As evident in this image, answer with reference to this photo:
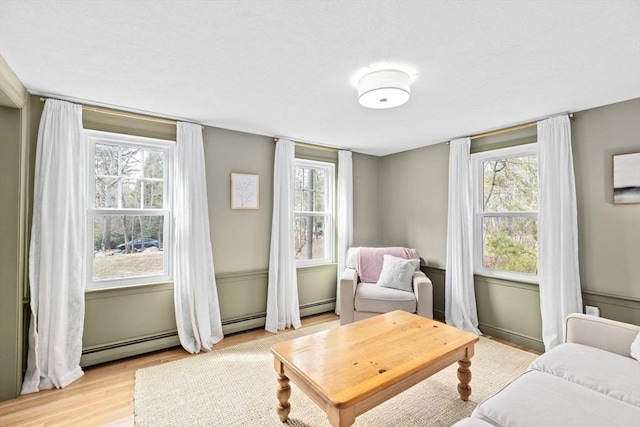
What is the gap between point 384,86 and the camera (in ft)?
6.54

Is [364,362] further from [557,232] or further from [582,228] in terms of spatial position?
[582,228]

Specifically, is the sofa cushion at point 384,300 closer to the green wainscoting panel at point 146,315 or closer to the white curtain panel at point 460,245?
the white curtain panel at point 460,245

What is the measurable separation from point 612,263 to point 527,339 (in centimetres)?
108

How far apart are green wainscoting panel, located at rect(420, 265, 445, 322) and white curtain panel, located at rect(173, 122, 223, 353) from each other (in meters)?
2.78

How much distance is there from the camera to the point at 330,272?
427 centimetres

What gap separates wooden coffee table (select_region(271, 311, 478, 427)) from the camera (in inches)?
60.8

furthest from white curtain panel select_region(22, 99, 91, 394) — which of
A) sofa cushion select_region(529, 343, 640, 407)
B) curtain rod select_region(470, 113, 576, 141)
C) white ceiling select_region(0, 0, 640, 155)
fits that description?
curtain rod select_region(470, 113, 576, 141)

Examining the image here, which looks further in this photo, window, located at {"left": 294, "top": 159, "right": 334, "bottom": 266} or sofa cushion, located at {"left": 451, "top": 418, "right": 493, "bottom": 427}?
window, located at {"left": 294, "top": 159, "right": 334, "bottom": 266}

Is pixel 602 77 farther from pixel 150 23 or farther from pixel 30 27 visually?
pixel 30 27

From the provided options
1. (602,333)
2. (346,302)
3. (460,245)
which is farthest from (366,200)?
(602,333)

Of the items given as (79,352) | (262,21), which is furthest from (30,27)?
(79,352)

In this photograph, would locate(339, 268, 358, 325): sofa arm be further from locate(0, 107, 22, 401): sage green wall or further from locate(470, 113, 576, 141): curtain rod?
locate(0, 107, 22, 401): sage green wall

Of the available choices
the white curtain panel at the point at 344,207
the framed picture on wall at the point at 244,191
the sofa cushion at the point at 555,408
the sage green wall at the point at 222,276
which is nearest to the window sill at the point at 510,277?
the white curtain panel at the point at 344,207

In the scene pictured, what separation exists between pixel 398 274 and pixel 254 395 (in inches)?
80.7
